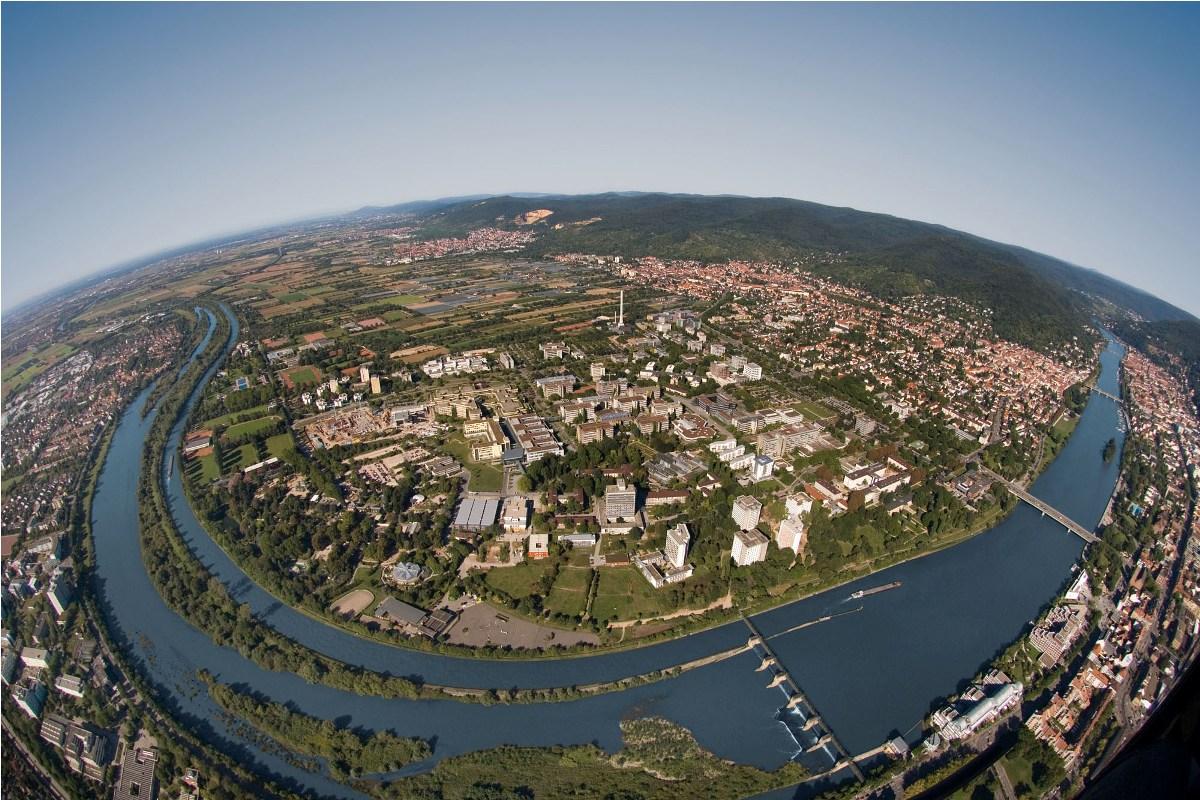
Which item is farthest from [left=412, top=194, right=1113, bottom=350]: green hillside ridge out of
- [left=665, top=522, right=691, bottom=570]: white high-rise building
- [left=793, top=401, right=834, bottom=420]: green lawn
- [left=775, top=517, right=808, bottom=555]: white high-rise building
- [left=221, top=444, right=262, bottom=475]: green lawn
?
[left=221, top=444, right=262, bottom=475]: green lawn

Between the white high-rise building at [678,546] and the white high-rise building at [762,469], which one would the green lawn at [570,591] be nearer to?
the white high-rise building at [678,546]

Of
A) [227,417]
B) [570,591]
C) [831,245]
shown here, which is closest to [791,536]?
[570,591]

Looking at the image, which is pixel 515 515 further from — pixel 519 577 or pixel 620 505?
pixel 620 505

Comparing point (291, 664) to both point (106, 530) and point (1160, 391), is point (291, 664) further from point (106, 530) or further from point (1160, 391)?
point (1160, 391)

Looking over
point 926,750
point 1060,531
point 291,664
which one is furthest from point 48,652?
point 1060,531

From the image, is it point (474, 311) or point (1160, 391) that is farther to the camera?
point (474, 311)

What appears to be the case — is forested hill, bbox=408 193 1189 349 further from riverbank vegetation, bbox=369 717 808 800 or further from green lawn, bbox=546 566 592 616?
riverbank vegetation, bbox=369 717 808 800
